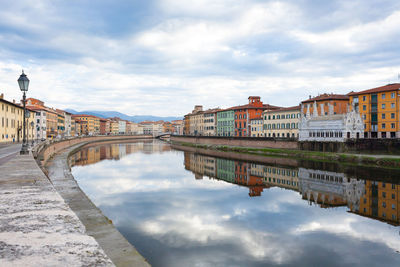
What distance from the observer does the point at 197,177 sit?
115ft

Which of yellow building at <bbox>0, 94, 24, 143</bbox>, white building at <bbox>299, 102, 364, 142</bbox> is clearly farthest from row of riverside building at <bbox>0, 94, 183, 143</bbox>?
white building at <bbox>299, 102, 364, 142</bbox>

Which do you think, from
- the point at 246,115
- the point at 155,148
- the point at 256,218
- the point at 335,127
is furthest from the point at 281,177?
the point at 246,115

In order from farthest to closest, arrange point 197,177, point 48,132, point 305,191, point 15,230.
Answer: point 48,132, point 197,177, point 305,191, point 15,230

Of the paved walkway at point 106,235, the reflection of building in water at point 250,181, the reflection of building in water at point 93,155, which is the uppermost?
the paved walkway at point 106,235

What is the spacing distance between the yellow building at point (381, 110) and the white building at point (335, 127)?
5.70 metres

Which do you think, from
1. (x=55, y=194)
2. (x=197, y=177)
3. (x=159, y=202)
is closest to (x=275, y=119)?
(x=197, y=177)

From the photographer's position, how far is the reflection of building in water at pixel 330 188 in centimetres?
2294

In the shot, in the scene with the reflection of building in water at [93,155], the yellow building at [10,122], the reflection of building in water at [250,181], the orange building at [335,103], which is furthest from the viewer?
the orange building at [335,103]

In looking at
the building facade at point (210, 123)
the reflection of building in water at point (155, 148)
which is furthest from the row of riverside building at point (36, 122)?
the building facade at point (210, 123)

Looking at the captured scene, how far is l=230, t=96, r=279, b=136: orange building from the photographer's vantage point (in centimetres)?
9156

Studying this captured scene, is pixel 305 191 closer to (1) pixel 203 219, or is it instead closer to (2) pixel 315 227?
(2) pixel 315 227

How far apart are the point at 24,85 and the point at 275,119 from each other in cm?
6825

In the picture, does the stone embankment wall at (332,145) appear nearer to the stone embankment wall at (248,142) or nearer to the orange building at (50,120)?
the stone embankment wall at (248,142)

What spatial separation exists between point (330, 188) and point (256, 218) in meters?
13.1
